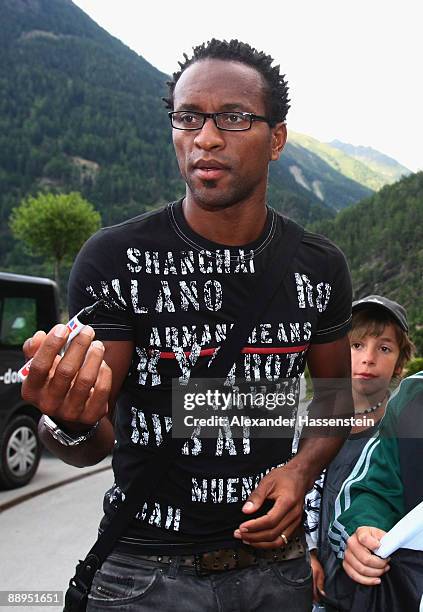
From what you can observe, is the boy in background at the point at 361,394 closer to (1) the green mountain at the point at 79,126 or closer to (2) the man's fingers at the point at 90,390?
(2) the man's fingers at the point at 90,390

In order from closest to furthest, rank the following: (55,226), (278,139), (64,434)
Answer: (64,434)
(278,139)
(55,226)

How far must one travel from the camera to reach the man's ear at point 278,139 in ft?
7.29

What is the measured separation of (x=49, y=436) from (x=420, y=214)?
1941 centimetres

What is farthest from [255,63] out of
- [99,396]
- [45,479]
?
[45,479]

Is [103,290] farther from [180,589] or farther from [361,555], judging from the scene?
[361,555]

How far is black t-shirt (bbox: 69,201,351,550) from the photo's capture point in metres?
1.90

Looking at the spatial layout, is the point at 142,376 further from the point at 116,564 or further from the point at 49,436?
the point at 116,564

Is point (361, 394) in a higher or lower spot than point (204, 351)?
lower

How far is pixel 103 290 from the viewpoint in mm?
1896

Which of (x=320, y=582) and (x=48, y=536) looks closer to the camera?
(x=320, y=582)

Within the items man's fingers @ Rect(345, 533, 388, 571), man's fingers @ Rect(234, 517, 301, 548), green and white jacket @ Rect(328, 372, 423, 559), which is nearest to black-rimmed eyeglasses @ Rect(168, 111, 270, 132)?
green and white jacket @ Rect(328, 372, 423, 559)

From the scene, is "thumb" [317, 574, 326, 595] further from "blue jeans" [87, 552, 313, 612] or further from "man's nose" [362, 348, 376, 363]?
"man's nose" [362, 348, 376, 363]

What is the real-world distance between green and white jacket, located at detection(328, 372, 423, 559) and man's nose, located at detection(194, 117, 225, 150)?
2.80 feet

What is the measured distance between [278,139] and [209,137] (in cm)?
33
